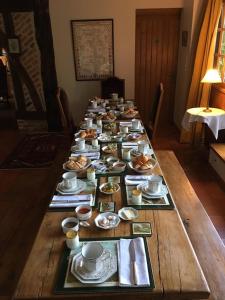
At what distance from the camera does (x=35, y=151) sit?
3.93 meters

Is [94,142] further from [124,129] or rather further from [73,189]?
[73,189]

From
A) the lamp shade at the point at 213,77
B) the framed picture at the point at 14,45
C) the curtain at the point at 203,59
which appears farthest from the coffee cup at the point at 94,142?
the framed picture at the point at 14,45

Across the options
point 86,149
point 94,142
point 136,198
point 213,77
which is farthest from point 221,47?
point 136,198

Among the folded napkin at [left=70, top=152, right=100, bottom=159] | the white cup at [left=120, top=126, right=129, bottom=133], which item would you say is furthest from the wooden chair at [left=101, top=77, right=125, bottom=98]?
the folded napkin at [left=70, top=152, right=100, bottom=159]

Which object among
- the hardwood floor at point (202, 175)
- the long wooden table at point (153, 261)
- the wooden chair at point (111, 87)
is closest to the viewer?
the long wooden table at point (153, 261)

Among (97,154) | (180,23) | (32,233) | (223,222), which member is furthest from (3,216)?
(180,23)

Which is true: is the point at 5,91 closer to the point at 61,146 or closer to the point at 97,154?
the point at 61,146

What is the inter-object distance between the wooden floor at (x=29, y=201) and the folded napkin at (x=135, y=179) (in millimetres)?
1002

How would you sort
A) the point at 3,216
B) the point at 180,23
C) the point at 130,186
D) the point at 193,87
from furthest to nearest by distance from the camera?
the point at 180,23 < the point at 193,87 < the point at 3,216 < the point at 130,186

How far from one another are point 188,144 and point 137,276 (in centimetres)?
322

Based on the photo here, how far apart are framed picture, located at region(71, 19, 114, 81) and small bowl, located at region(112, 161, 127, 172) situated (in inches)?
117

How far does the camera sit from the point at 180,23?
167 inches

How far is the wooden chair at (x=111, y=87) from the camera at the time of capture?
4258 millimetres

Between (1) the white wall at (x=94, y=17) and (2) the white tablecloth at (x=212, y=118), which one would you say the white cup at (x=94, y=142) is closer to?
(2) the white tablecloth at (x=212, y=118)
